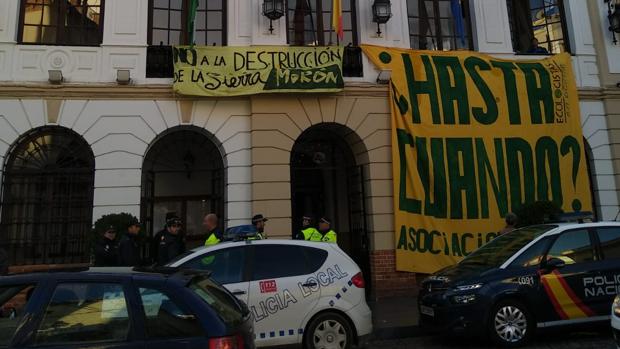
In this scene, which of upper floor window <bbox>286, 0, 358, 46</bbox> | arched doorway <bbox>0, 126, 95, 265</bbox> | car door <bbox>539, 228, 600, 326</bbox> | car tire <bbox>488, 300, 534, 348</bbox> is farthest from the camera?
upper floor window <bbox>286, 0, 358, 46</bbox>

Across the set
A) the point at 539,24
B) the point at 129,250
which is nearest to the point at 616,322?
the point at 129,250

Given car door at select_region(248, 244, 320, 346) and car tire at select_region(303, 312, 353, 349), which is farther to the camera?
car tire at select_region(303, 312, 353, 349)

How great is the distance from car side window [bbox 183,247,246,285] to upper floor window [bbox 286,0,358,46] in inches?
301

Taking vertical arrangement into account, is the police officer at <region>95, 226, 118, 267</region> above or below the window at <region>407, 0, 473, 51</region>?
below

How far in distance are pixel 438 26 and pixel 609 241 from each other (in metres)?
8.12

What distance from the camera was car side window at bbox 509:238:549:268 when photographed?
716cm

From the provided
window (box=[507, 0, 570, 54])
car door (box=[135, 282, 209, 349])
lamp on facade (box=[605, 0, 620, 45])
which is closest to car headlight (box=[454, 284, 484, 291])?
car door (box=[135, 282, 209, 349])

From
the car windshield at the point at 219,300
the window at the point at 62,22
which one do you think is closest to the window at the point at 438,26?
the window at the point at 62,22

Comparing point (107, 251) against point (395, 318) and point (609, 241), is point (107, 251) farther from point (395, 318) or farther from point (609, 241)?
point (609, 241)

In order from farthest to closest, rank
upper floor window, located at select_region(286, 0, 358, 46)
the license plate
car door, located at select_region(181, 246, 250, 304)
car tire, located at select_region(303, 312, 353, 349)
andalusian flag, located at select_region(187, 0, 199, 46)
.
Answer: upper floor window, located at select_region(286, 0, 358, 46), andalusian flag, located at select_region(187, 0, 199, 46), the license plate, car tire, located at select_region(303, 312, 353, 349), car door, located at select_region(181, 246, 250, 304)

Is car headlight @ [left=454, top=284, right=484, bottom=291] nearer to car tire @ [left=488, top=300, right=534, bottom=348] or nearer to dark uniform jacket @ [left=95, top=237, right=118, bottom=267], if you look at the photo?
car tire @ [left=488, top=300, right=534, bottom=348]

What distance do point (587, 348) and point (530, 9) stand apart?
1086 cm

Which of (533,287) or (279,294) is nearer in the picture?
(279,294)

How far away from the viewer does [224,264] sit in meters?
6.45
